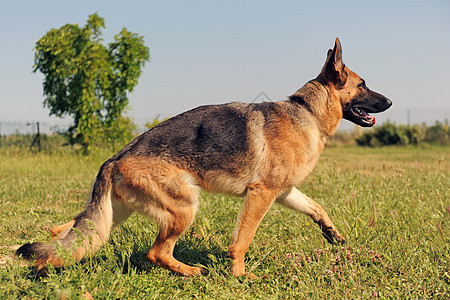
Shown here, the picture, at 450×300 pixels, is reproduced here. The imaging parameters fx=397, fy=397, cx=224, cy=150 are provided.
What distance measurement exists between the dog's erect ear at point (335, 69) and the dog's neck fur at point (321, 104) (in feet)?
0.38

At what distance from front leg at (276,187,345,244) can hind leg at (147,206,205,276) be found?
1267mm

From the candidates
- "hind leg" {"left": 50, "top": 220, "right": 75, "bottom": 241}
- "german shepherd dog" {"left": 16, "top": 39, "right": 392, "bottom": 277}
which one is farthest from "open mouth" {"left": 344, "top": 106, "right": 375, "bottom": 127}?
"hind leg" {"left": 50, "top": 220, "right": 75, "bottom": 241}

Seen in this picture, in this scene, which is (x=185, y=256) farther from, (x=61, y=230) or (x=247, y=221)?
(x=61, y=230)

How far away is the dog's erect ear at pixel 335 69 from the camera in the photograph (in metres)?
4.35

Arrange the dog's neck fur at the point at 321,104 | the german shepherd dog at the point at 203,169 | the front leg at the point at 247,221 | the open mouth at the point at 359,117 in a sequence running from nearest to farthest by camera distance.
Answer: the german shepherd dog at the point at 203,169 → the front leg at the point at 247,221 → the dog's neck fur at the point at 321,104 → the open mouth at the point at 359,117

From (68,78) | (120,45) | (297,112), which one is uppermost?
(120,45)

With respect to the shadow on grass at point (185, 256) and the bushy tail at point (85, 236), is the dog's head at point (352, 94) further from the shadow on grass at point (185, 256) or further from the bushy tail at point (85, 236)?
the bushy tail at point (85, 236)

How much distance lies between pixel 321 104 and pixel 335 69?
1.35 feet

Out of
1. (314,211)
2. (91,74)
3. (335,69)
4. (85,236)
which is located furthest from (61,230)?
(91,74)

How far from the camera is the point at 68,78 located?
46.4 feet

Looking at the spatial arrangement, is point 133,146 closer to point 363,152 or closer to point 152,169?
point 152,169

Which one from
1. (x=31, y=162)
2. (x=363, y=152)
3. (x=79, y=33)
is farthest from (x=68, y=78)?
(x=363, y=152)

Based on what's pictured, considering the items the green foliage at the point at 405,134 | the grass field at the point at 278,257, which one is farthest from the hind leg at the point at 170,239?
the green foliage at the point at 405,134

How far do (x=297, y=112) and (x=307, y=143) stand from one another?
0.37 metres
